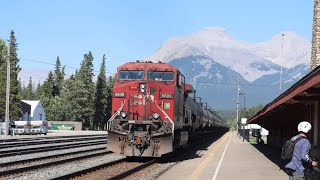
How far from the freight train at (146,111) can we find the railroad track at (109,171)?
0.81 metres

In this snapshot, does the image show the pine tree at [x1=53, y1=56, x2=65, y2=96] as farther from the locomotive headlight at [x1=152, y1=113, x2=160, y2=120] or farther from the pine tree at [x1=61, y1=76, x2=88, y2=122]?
the locomotive headlight at [x1=152, y1=113, x2=160, y2=120]

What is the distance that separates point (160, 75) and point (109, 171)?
5937mm

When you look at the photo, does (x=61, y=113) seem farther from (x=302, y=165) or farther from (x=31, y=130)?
(x=302, y=165)

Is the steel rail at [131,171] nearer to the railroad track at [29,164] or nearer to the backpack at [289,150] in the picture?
the railroad track at [29,164]

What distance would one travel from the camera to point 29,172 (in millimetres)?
16141

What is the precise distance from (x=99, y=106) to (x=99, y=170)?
93767mm

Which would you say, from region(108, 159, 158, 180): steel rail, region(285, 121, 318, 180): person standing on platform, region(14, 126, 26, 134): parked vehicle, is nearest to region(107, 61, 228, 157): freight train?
region(108, 159, 158, 180): steel rail

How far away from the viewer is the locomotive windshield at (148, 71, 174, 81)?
21391mm

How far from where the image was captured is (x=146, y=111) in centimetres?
2022

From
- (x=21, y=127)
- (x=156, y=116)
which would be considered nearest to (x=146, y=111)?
(x=156, y=116)

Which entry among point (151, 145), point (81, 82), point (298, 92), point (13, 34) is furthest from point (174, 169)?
point (13, 34)

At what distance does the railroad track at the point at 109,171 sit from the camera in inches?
575

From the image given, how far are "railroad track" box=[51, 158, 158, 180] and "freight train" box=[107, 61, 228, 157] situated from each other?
0.81 metres

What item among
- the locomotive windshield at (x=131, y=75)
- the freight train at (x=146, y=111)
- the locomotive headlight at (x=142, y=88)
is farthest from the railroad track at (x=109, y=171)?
the locomotive windshield at (x=131, y=75)
